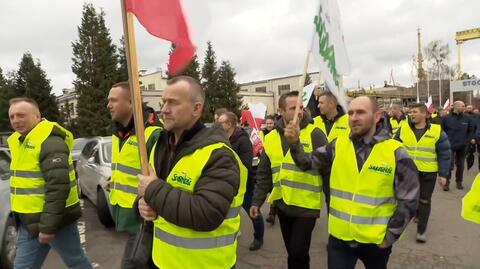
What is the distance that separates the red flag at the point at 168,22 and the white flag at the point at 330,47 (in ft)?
4.34

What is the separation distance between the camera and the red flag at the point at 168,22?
197 centimetres

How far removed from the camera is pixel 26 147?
3.33 m

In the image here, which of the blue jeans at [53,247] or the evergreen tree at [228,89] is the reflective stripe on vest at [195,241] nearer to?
the blue jeans at [53,247]

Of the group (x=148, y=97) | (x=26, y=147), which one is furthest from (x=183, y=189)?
(x=148, y=97)

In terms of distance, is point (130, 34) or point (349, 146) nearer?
point (130, 34)

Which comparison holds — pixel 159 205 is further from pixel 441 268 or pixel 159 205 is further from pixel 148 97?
pixel 148 97

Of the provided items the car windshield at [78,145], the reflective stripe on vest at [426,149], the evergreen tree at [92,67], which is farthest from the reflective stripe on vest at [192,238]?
the evergreen tree at [92,67]

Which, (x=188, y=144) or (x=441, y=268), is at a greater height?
(x=188, y=144)

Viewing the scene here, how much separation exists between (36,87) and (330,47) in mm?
43641

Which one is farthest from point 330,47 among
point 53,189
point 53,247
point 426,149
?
point 426,149

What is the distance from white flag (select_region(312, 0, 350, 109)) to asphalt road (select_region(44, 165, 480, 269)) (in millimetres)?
2432

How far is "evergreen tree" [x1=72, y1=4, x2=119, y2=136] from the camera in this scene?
125 feet

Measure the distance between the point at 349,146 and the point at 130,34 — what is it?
1.91 meters

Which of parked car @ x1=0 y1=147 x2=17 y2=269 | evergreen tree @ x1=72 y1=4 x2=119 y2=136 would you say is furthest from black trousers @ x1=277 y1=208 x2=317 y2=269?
evergreen tree @ x1=72 y1=4 x2=119 y2=136
